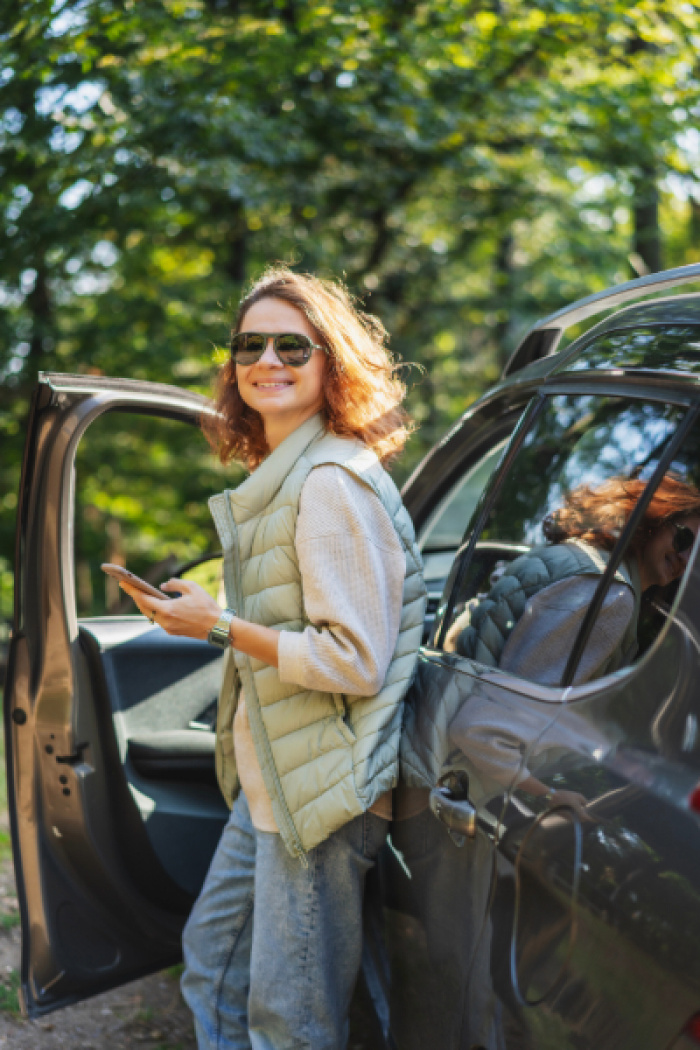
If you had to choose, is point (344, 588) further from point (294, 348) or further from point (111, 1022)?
point (111, 1022)

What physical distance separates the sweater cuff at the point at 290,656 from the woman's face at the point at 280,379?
553mm

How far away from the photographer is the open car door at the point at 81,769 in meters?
2.39

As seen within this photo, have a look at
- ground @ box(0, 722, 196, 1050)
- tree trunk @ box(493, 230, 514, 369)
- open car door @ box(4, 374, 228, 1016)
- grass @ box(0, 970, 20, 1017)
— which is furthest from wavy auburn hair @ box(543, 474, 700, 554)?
tree trunk @ box(493, 230, 514, 369)

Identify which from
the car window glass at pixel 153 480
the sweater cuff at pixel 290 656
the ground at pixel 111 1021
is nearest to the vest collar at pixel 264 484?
the sweater cuff at pixel 290 656

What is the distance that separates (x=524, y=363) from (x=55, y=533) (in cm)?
138

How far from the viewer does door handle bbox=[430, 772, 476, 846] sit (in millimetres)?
1709

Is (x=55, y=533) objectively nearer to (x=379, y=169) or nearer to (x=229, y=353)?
(x=229, y=353)

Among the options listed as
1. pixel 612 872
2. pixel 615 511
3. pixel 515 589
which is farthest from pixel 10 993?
pixel 615 511

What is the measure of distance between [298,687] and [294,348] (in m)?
0.77

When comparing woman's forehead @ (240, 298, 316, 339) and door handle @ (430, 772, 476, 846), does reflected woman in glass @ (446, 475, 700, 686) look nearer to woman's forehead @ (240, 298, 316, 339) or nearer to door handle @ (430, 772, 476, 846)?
door handle @ (430, 772, 476, 846)

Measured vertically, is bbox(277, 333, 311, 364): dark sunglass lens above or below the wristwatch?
above

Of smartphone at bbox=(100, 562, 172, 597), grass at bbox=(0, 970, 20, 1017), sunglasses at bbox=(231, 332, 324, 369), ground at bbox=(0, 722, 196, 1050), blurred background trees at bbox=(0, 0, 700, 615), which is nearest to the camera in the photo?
smartphone at bbox=(100, 562, 172, 597)

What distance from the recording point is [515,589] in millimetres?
2014

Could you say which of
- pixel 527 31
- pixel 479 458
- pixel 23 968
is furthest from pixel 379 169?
pixel 23 968
